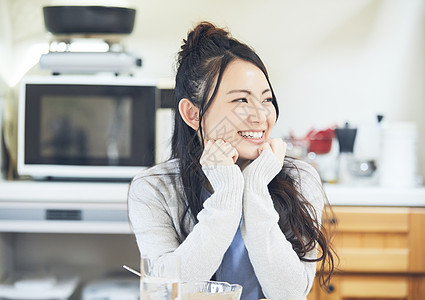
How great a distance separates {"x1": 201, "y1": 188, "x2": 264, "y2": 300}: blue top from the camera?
151 centimetres

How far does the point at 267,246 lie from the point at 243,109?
12.3 inches

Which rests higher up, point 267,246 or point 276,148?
point 276,148

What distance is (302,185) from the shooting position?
1.59m

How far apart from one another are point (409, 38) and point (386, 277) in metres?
1.14

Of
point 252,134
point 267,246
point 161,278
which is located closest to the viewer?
point 161,278

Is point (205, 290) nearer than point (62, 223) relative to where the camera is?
Yes

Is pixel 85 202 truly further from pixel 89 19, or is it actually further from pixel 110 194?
pixel 89 19

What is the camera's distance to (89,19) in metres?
2.61

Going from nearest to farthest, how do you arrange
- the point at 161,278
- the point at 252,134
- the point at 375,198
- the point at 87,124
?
the point at 161,278 < the point at 252,134 < the point at 375,198 < the point at 87,124

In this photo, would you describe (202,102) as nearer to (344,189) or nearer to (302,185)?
(302,185)

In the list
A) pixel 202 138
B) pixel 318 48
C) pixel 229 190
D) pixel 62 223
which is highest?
pixel 318 48

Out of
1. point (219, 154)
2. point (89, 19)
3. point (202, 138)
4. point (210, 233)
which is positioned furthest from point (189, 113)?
point (89, 19)

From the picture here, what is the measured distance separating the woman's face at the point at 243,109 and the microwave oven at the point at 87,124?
1128mm

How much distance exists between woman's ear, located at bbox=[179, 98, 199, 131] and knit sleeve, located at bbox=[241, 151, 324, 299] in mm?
216
